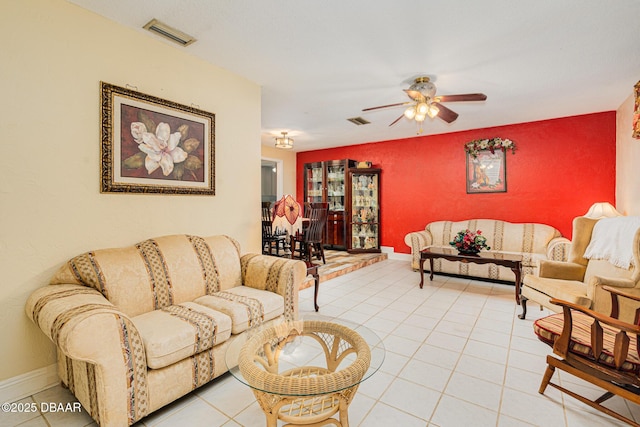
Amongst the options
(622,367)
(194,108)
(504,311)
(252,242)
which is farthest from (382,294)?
(194,108)

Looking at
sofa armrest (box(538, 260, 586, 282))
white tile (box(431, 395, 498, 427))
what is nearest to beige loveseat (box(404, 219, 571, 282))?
sofa armrest (box(538, 260, 586, 282))

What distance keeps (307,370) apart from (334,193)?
5465mm

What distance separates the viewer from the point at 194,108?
2764mm

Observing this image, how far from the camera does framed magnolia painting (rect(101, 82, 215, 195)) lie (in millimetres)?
2244

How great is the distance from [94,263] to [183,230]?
80 centimetres

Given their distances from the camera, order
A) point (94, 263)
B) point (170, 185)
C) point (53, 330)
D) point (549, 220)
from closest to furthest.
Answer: point (53, 330)
point (94, 263)
point (170, 185)
point (549, 220)

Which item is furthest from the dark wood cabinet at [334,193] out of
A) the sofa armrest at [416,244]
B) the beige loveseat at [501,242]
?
the beige loveseat at [501,242]

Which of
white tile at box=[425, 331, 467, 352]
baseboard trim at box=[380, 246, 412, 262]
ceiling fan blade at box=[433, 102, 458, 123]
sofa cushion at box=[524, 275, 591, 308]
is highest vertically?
ceiling fan blade at box=[433, 102, 458, 123]

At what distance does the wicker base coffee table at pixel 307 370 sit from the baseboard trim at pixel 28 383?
1.37m

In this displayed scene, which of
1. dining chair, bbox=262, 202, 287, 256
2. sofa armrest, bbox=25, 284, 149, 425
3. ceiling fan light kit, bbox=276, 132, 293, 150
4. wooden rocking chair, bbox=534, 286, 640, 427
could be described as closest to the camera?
sofa armrest, bbox=25, 284, 149, 425

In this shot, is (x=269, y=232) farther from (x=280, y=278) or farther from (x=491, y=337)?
(x=491, y=337)

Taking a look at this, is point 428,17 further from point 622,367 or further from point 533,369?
point 533,369

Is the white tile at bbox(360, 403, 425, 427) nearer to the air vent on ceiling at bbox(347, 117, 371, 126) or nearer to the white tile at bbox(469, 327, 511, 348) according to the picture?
the white tile at bbox(469, 327, 511, 348)

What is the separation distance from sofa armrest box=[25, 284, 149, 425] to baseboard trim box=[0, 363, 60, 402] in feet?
1.70
